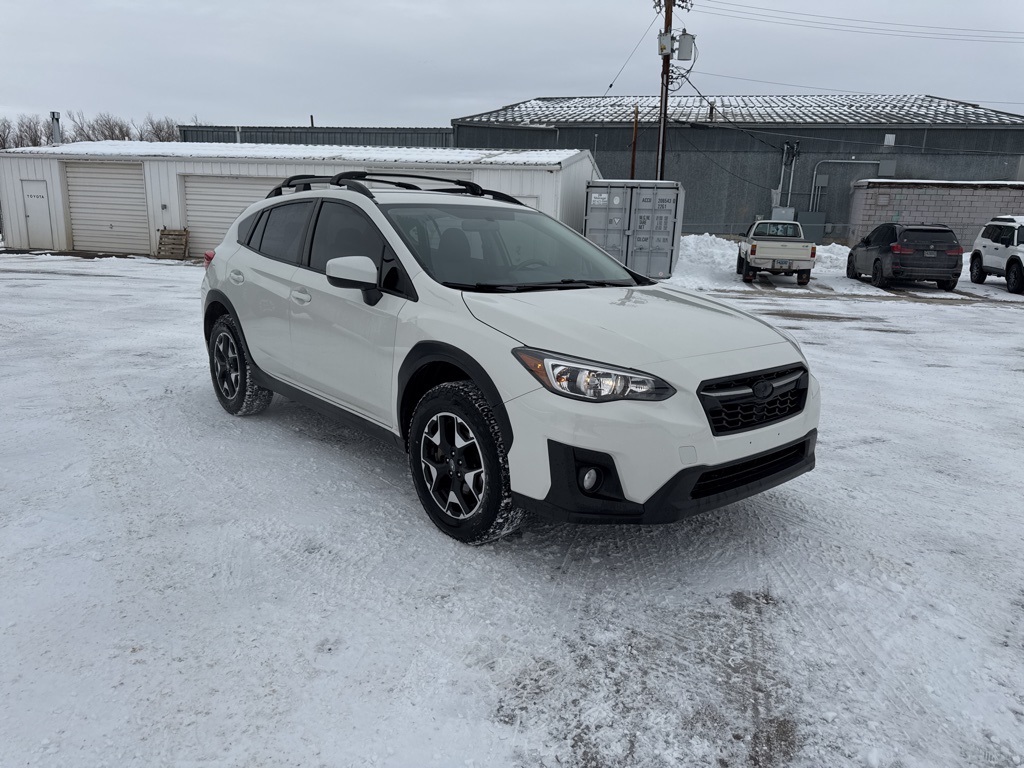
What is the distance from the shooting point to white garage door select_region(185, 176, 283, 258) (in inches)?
870

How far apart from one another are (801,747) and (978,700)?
0.73 meters

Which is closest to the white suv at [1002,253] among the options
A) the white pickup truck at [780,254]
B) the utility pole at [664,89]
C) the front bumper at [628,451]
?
the white pickup truck at [780,254]

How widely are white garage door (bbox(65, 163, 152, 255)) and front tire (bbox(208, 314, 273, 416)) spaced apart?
20.3 m

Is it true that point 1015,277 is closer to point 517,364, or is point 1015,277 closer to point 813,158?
point 813,158

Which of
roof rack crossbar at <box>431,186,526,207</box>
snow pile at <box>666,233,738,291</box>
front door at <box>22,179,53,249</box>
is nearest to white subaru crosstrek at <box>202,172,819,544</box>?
roof rack crossbar at <box>431,186,526,207</box>

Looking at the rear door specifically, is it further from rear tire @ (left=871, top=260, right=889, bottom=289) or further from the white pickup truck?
rear tire @ (left=871, top=260, right=889, bottom=289)

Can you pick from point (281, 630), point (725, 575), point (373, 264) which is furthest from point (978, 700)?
point (373, 264)

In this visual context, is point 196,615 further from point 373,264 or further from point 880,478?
point 880,478

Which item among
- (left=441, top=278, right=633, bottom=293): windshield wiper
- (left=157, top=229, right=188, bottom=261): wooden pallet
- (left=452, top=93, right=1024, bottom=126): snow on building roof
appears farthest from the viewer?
(left=452, top=93, right=1024, bottom=126): snow on building roof

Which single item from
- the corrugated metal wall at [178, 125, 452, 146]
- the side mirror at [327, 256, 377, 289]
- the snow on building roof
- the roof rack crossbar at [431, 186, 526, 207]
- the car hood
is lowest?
the car hood

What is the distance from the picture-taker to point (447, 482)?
11.5 ft

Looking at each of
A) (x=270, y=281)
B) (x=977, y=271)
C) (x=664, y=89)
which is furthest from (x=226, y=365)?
(x=977, y=271)

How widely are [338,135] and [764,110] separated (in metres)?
21.0

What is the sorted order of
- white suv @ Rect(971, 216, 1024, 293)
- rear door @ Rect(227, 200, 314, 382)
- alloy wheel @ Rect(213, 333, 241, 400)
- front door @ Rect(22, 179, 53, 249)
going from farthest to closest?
front door @ Rect(22, 179, 53, 249) < white suv @ Rect(971, 216, 1024, 293) < alloy wheel @ Rect(213, 333, 241, 400) < rear door @ Rect(227, 200, 314, 382)
